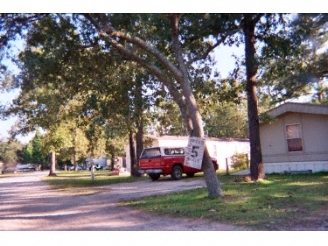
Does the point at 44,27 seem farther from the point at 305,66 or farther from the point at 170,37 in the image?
the point at 305,66

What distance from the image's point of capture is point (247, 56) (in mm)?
11930

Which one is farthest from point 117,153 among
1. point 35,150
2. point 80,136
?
point 35,150

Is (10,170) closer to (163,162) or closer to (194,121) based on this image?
(163,162)

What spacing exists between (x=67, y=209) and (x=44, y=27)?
5034 mm

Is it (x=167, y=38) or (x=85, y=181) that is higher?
(x=167, y=38)

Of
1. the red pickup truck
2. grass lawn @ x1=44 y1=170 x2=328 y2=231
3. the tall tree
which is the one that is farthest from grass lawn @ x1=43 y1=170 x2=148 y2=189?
the tall tree

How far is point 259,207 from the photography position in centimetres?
729

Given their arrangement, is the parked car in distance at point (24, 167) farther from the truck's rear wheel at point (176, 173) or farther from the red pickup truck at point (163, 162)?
the truck's rear wheel at point (176, 173)

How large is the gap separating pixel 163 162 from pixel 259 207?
9.75 metres

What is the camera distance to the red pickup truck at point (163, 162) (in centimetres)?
1688

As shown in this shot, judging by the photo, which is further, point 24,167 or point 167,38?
point 24,167

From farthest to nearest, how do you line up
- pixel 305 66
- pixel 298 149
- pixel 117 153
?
pixel 117 153
pixel 298 149
pixel 305 66

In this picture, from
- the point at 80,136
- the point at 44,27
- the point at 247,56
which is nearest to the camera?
the point at 44,27

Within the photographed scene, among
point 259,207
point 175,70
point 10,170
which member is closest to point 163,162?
point 175,70
